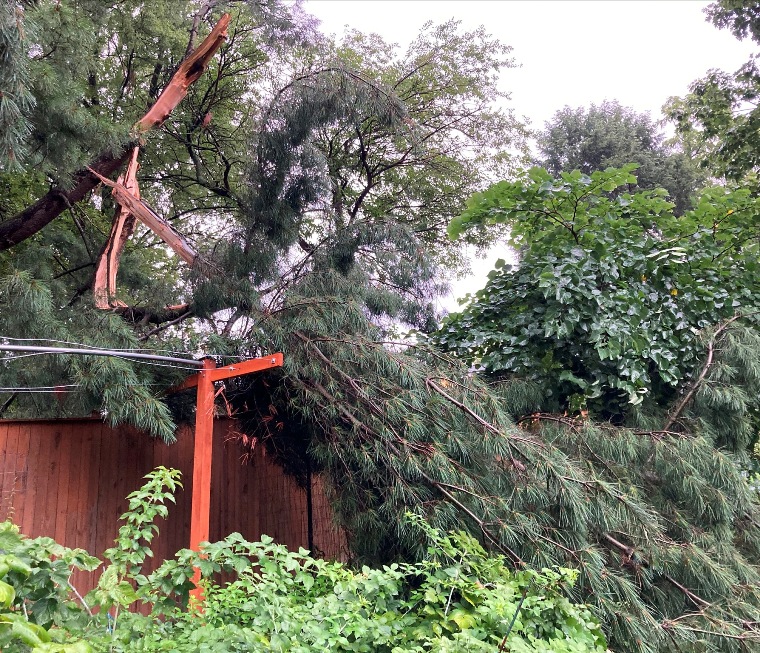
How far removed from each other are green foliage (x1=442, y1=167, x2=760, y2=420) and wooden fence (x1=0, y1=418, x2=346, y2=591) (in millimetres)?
1627

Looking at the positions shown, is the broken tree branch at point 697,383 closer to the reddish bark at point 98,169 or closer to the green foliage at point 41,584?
the green foliage at point 41,584

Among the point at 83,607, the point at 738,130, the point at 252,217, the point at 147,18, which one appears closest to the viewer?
the point at 83,607

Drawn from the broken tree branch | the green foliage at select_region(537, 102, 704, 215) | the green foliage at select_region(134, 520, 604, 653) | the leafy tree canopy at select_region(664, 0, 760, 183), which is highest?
the green foliage at select_region(537, 102, 704, 215)

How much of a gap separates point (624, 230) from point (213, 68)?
5902mm

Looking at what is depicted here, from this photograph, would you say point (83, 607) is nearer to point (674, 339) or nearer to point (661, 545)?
point (661, 545)

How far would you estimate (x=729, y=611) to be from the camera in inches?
→ 104

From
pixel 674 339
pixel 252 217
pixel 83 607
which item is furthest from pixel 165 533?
pixel 674 339

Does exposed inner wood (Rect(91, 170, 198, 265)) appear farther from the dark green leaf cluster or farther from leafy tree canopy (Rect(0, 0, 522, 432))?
the dark green leaf cluster

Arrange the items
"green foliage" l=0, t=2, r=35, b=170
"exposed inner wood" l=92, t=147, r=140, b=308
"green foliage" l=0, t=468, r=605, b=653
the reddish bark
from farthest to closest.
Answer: "exposed inner wood" l=92, t=147, r=140, b=308 < the reddish bark < "green foliage" l=0, t=2, r=35, b=170 < "green foliage" l=0, t=468, r=605, b=653

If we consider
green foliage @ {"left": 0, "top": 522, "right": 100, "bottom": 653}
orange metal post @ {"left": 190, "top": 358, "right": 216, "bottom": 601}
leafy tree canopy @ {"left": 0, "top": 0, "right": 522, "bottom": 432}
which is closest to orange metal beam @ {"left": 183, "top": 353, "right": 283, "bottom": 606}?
orange metal post @ {"left": 190, "top": 358, "right": 216, "bottom": 601}

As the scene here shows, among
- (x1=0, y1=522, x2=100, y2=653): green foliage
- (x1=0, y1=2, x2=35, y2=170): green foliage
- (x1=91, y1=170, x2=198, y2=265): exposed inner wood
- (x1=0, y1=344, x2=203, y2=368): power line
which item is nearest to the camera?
(x1=0, y1=522, x2=100, y2=653): green foliage

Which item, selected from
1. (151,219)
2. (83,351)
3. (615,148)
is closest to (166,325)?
(151,219)

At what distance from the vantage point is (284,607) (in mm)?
1698

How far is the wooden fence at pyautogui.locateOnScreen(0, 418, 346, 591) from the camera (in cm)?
338
